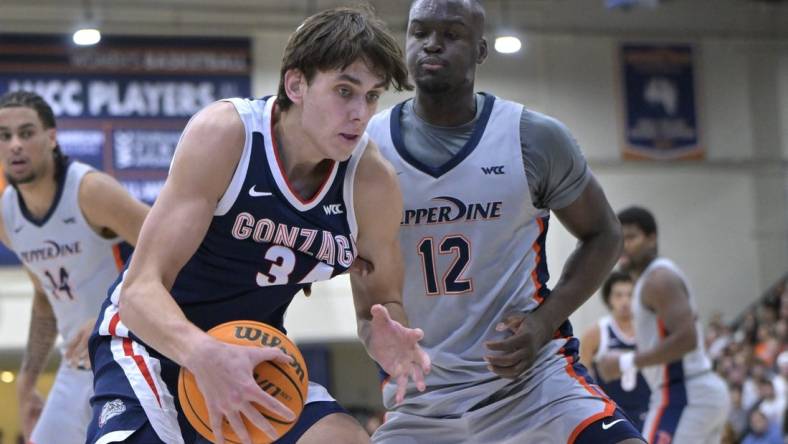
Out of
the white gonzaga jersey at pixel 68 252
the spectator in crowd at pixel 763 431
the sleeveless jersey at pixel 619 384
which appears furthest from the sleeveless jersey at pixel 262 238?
the spectator in crowd at pixel 763 431

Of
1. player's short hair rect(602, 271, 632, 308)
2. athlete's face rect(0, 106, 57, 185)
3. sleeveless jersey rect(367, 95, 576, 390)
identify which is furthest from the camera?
player's short hair rect(602, 271, 632, 308)

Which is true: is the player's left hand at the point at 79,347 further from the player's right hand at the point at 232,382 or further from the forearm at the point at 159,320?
the player's right hand at the point at 232,382

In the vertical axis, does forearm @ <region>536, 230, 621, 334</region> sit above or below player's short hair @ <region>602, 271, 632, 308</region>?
above

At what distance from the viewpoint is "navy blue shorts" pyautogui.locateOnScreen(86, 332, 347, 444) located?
12.3ft

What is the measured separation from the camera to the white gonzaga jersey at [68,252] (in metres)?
5.98

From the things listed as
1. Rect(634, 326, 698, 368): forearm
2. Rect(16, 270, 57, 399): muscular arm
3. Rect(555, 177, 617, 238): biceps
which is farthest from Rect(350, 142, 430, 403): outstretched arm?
Rect(634, 326, 698, 368): forearm

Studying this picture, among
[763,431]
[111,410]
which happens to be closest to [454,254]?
[111,410]

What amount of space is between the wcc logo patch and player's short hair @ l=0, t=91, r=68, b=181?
2469 millimetres

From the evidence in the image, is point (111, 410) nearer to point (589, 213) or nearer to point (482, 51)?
point (589, 213)

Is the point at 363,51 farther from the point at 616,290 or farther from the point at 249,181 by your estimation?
the point at 616,290

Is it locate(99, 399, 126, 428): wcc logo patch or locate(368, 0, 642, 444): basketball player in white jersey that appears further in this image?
locate(368, 0, 642, 444): basketball player in white jersey

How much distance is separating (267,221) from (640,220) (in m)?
4.37

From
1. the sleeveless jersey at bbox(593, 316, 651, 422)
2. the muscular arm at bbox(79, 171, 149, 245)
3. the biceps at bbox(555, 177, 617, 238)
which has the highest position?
the muscular arm at bbox(79, 171, 149, 245)

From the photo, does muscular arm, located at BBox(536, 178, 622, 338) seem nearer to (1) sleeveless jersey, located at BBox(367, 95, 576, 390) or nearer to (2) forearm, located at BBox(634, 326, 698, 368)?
(1) sleeveless jersey, located at BBox(367, 95, 576, 390)
